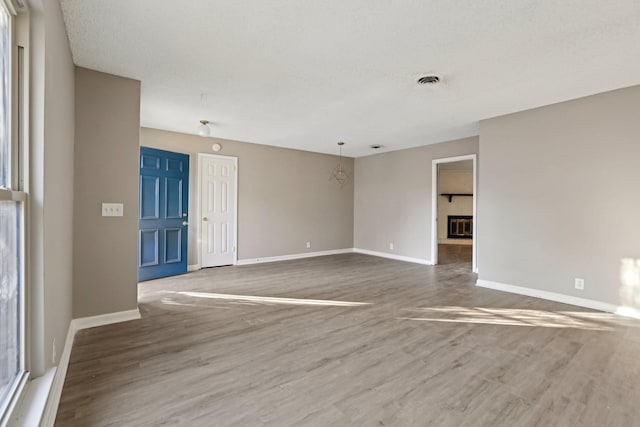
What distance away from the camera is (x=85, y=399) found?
178cm

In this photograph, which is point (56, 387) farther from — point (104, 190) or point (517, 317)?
point (517, 317)

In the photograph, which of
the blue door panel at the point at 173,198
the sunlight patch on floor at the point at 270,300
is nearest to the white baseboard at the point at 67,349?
the sunlight patch on floor at the point at 270,300

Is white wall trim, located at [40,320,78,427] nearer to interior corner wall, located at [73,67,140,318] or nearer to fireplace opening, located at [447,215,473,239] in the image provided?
interior corner wall, located at [73,67,140,318]

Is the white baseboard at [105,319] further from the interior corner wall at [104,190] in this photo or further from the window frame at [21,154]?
the window frame at [21,154]

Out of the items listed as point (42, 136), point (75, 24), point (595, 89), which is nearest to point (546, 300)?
point (595, 89)

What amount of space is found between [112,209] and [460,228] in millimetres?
9750

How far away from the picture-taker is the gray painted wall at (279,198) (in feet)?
17.9

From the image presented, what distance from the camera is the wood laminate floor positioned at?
5.56 feet

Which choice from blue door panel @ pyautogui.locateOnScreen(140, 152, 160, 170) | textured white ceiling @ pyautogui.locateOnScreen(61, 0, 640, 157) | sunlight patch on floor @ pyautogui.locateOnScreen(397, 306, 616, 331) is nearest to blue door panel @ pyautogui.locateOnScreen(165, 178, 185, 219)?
blue door panel @ pyautogui.locateOnScreen(140, 152, 160, 170)

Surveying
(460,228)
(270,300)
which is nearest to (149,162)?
(270,300)

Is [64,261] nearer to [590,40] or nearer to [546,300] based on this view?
[590,40]

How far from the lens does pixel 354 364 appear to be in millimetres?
2223

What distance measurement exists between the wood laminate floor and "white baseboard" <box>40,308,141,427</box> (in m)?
0.06

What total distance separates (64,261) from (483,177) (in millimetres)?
4815
